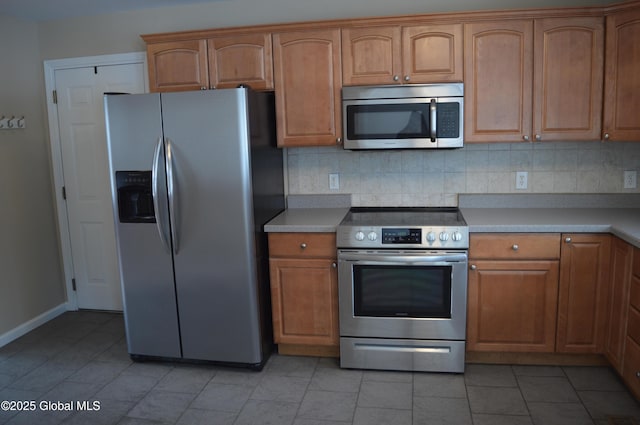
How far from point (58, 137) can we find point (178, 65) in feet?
4.62

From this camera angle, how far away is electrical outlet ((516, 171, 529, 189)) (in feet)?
11.0

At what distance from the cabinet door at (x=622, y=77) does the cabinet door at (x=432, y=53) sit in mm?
864

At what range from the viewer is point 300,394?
8.98ft

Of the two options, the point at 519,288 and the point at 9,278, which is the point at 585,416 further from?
the point at 9,278

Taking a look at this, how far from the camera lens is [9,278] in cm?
360

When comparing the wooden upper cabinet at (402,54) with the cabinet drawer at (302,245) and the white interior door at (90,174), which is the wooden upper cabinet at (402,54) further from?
the white interior door at (90,174)

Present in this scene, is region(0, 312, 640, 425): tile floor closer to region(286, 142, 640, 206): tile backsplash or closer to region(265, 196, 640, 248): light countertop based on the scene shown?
region(265, 196, 640, 248): light countertop

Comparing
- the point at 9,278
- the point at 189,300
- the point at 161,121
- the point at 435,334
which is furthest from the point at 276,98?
the point at 9,278

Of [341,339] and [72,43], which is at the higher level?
[72,43]

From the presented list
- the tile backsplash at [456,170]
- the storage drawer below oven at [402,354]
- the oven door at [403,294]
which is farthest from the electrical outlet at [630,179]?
the storage drawer below oven at [402,354]

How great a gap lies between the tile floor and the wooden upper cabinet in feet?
5.97

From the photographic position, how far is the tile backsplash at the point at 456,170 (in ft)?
10.8

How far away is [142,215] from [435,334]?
1902 mm

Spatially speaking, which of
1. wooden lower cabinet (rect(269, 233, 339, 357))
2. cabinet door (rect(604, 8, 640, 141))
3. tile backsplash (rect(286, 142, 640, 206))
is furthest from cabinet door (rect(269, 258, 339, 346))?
cabinet door (rect(604, 8, 640, 141))
